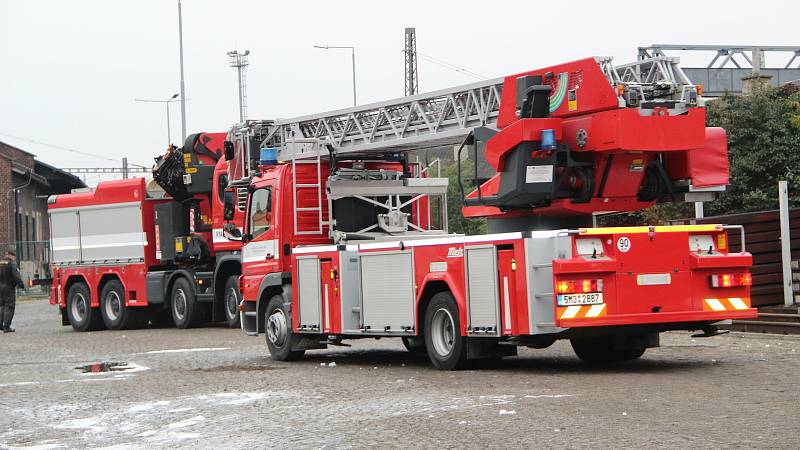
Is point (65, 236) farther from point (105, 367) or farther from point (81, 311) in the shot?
point (105, 367)

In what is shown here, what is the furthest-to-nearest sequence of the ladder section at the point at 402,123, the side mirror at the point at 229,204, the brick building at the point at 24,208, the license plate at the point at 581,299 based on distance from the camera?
→ the brick building at the point at 24,208 → the ladder section at the point at 402,123 → the side mirror at the point at 229,204 → the license plate at the point at 581,299

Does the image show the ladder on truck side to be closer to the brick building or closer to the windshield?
the windshield

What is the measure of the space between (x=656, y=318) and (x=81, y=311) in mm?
20159

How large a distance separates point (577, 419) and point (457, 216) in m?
26.1

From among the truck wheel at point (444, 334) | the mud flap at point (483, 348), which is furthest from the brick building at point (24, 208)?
the mud flap at point (483, 348)

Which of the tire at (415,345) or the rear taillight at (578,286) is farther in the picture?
the tire at (415,345)

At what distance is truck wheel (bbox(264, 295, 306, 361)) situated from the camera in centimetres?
1772

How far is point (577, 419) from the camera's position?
33.6ft

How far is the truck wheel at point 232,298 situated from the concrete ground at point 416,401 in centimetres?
687

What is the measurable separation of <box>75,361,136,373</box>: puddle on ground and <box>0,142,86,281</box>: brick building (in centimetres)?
4478

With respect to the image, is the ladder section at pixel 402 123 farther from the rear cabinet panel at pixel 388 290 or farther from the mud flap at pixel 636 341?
the mud flap at pixel 636 341

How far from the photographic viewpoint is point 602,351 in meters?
15.4

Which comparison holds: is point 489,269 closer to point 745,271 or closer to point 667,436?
point 745,271

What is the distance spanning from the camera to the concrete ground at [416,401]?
973 cm
